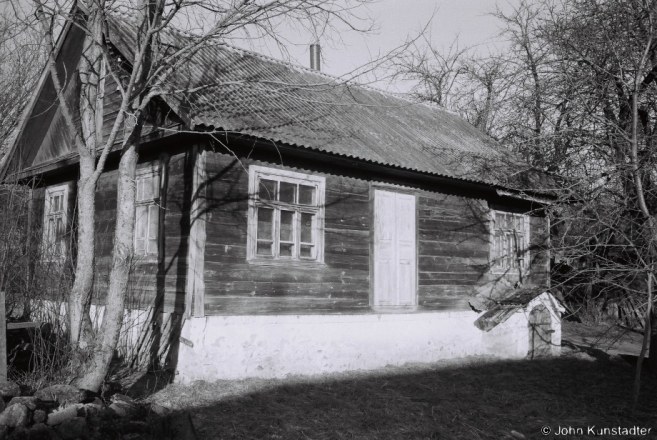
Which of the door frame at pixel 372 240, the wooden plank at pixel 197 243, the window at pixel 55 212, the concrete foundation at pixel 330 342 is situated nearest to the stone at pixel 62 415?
the concrete foundation at pixel 330 342

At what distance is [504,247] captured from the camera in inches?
535

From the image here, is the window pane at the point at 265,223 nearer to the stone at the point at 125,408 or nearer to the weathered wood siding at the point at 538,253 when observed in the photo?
the stone at the point at 125,408

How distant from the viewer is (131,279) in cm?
980

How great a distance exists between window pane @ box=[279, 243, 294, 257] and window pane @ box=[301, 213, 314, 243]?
0.27 m

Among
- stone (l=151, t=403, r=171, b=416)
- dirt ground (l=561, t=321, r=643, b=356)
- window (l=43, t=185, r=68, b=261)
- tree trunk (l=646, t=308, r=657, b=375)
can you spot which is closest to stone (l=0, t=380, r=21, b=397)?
stone (l=151, t=403, r=171, b=416)

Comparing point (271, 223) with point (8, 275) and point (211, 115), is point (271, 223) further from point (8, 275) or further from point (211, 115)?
point (8, 275)

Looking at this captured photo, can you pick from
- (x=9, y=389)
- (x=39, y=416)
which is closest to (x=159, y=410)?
(x=39, y=416)

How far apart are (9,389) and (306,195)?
207 inches

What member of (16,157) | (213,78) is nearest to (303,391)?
(213,78)

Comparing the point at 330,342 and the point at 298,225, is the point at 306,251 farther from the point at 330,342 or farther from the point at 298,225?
the point at 330,342

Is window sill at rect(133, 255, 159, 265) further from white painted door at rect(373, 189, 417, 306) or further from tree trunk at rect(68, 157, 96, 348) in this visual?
white painted door at rect(373, 189, 417, 306)

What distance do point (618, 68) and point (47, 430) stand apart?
9.53 metres

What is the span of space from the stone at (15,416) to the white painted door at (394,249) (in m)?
6.28

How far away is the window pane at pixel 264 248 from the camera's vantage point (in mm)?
9359
